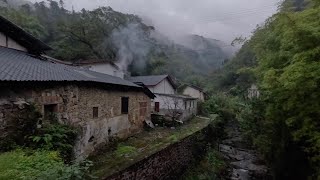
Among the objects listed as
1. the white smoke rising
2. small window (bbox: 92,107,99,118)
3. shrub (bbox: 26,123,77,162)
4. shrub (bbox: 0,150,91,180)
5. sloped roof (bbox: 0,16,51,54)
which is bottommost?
shrub (bbox: 0,150,91,180)

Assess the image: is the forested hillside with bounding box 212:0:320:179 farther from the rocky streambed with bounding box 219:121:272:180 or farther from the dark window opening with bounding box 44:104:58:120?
the dark window opening with bounding box 44:104:58:120

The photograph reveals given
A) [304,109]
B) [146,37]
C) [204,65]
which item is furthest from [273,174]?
[204,65]

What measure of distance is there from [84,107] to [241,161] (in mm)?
11568

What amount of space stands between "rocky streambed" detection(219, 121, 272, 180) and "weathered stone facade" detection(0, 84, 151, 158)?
6536 mm

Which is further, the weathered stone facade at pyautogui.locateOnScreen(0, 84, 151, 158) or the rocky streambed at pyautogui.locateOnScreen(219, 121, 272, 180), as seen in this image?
the rocky streambed at pyautogui.locateOnScreen(219, 121, 272, 180)

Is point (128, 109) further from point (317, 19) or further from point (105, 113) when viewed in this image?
point (317, 19)

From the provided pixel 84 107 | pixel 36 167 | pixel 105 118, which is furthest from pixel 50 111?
pixel 36 167

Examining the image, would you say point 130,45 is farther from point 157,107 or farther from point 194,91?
point 157,107

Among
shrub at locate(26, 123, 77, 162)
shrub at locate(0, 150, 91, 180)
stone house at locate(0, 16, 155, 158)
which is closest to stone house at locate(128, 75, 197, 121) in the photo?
stone house at locate(0, 16, 155, 158)

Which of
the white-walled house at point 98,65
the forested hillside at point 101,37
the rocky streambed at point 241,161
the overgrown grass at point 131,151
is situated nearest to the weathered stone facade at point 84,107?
the overgrown grass at point 131,151

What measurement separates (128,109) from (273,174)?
8750 mm

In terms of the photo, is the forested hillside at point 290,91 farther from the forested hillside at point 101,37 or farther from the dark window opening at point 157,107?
the forested hillside at point 101,37

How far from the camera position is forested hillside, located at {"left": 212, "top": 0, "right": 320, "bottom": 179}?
8102 mm

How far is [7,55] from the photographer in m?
12.1
